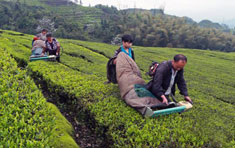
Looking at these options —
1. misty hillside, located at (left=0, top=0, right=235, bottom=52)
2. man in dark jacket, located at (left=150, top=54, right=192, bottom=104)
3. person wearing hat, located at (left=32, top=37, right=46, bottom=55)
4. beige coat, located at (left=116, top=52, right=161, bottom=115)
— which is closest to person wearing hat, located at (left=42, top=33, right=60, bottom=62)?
person wearing hat, located at (left=32, top=37, right=46, bottom=55)

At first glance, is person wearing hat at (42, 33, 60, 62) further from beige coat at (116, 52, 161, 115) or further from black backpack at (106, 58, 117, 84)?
beige coat at (116, 52, 161, 115)

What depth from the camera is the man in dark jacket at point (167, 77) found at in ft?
14.1

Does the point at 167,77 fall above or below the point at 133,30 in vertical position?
below

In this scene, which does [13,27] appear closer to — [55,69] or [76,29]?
[76,29]

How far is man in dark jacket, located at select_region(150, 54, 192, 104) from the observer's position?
169 inches

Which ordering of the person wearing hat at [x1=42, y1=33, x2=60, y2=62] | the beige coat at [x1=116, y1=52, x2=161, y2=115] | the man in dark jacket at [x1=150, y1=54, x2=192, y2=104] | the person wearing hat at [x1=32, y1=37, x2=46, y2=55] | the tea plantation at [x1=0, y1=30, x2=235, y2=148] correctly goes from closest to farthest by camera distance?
the tea plantation at [x1=0, y1=30, x2=235, y2=148] < the man in dark jacket at [x1=150, y1=54, x2=192, y2=104] < the beige coat at [x1=116, y1=52, x2=161, y2=115] < the person wearing hat at [x1=42, y1=33, x2=60, y2=62] < the person wearing hat at [x1=32, y1=37, x2=46, y2=55]

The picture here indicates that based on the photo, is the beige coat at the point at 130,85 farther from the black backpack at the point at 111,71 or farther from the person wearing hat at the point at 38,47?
the person wearing hat at the point at 38,47

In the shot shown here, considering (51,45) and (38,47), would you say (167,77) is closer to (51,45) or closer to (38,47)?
(51,45)

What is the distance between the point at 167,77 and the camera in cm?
462

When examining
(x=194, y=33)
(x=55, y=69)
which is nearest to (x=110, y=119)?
(x=55, y=69)

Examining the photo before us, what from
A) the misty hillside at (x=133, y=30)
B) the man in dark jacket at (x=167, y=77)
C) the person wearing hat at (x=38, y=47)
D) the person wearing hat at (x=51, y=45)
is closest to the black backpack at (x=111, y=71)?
the man in dark jacket at (x=167, y=77)

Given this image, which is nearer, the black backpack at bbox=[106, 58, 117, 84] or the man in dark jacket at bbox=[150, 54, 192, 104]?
the man in dark jacket at bbox=[150, 54, 192, 104]

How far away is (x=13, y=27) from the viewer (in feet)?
146

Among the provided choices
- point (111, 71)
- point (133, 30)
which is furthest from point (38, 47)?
point (133, 30)
